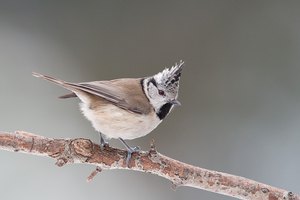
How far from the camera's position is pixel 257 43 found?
273cm

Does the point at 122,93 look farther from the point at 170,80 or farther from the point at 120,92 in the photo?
the point at 170,80

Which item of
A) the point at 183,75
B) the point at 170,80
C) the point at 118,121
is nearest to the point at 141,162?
the point at 118,121

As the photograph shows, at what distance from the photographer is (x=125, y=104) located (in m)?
1.68

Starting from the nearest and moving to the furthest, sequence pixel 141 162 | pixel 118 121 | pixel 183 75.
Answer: pixel 141 162 → pixel 118 121 → pixel 183 75

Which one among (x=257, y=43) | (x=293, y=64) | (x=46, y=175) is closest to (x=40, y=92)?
(x=46, y=175)

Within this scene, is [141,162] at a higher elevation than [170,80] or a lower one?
lower

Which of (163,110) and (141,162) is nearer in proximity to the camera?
(141,162)

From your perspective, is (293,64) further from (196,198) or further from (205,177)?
(205,177)

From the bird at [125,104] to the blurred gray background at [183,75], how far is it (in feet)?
2.77

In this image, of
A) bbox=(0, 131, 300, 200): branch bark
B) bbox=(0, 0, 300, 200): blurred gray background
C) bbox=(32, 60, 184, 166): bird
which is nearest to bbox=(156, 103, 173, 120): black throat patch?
bbox=(32, 60, 184, 166): bird

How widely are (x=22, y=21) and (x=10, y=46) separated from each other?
0.15 m

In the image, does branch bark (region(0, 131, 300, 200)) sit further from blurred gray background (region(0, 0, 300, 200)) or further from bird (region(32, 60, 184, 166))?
blurred gray background (region(0, 0, 300, 200))

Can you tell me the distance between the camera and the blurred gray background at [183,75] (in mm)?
2588

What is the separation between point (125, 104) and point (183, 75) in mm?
995
